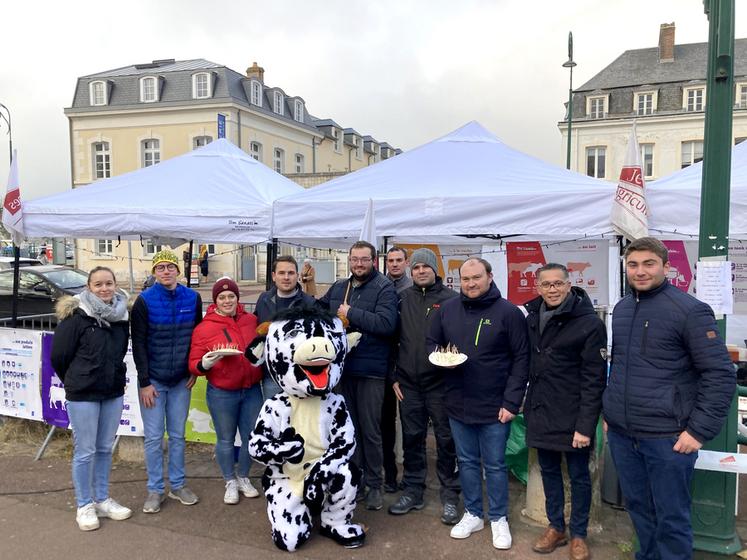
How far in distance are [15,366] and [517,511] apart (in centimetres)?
473

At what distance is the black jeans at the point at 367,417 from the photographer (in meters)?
4.04

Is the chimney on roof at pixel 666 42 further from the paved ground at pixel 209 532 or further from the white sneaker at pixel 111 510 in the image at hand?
the white sneaker at pixel 111 510

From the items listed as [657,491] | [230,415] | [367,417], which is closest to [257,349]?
[230,415]

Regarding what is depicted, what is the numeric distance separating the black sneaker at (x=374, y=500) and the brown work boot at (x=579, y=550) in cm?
133

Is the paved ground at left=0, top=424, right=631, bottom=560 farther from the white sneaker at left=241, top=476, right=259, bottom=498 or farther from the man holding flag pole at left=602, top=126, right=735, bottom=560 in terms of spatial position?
the man holding flag pole at left=602, top=126, right=735, bottom=560

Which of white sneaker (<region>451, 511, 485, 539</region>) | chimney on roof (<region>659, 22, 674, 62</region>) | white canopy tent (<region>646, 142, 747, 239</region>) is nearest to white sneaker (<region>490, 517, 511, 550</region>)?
white sneaker (<region>451, 511, 485, 539</region>)

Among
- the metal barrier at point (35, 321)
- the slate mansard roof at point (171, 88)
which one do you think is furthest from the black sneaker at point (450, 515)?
the slate mansard roof at point (171, 88)

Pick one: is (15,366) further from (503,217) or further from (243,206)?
(503,217)

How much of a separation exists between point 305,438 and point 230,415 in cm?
83

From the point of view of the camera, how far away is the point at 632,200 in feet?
14.9

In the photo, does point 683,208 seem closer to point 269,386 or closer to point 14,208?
point 269,386

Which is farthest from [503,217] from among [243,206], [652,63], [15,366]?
[652,63]

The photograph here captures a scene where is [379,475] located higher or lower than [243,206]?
lower

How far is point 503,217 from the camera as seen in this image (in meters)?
5.13
